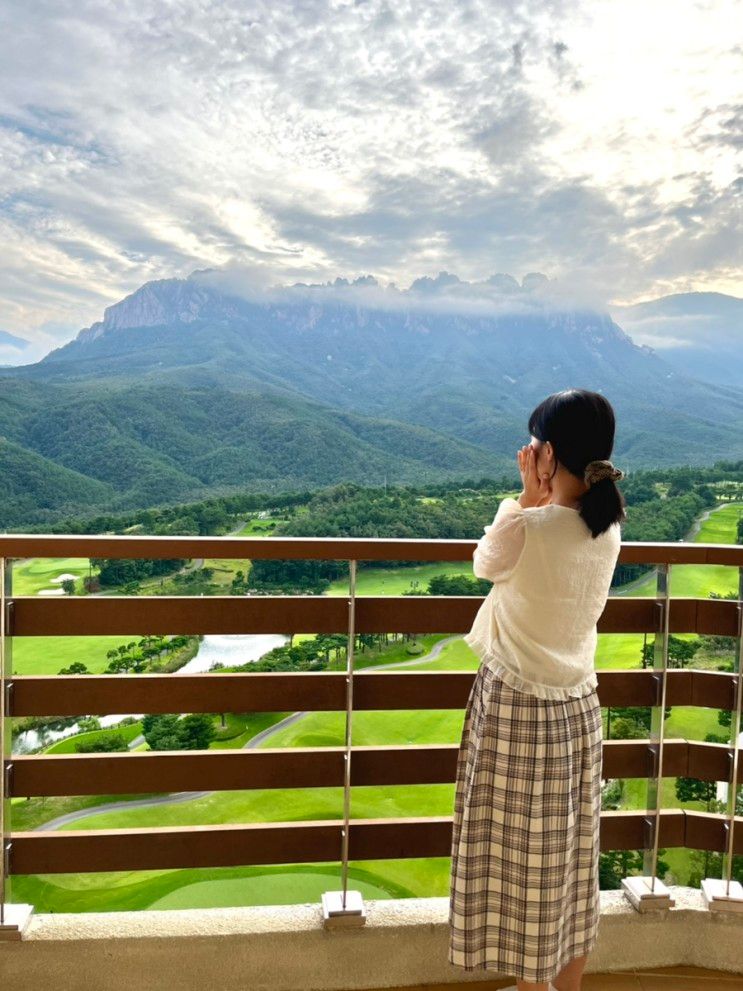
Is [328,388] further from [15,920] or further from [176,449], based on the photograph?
[15,920]

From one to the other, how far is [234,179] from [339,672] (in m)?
53.6

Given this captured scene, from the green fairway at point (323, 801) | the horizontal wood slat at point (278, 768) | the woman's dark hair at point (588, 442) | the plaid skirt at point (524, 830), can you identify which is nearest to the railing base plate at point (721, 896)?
the green fairway at point (323, 801)

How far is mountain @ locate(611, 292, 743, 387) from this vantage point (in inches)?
1692

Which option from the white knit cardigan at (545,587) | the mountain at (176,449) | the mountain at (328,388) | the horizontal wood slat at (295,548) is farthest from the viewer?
the mountain at (328,388)

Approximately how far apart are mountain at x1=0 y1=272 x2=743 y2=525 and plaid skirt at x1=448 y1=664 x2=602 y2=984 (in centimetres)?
990

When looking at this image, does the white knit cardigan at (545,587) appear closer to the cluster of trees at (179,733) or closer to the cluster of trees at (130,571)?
the cluster of trees at (130,571)

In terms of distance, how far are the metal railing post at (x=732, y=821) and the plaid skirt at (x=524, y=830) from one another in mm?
558

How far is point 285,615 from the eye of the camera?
5.61 ft

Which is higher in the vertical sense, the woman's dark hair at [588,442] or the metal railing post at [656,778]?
the woman's dark hair at [588,442]

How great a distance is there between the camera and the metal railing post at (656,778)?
182 cm

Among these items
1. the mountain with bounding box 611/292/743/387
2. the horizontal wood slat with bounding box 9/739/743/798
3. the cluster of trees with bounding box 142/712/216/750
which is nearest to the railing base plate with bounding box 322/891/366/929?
the horizontal wood slat with bounding box 9/739/743/798

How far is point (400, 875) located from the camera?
6.14 metres

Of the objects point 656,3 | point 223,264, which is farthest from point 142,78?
point 223,264

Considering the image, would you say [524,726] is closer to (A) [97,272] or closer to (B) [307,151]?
(B) [307,151]
